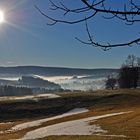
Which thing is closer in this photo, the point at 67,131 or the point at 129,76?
the point at 67,131

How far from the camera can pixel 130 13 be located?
6.86m

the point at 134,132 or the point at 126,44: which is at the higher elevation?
the point at 126,44

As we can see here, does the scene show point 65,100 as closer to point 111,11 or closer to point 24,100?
point 24,100

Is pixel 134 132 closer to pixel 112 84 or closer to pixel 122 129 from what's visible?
pixel 122 129

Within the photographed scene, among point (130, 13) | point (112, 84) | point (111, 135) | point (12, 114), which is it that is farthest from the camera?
point (112, 84)

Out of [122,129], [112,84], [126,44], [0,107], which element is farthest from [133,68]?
[126,44]

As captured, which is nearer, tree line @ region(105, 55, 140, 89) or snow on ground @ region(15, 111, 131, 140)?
snow on ground @ region(15, 111, 131, 140)

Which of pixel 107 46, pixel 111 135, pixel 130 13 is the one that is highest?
pixel 130 13

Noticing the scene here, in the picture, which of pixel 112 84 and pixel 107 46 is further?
pixel 112 84

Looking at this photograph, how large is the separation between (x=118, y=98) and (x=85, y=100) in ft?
21.7

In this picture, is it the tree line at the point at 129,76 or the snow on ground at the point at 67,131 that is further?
the tree line at the point at 129,76

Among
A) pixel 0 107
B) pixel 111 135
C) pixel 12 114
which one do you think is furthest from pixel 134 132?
pixel 0 107

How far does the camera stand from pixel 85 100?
98.1 meters

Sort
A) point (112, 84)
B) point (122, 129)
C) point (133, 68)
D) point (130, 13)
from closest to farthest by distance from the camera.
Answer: point (130, 13) < point (122, 129) < point (133, 68) < point (112, 84)
